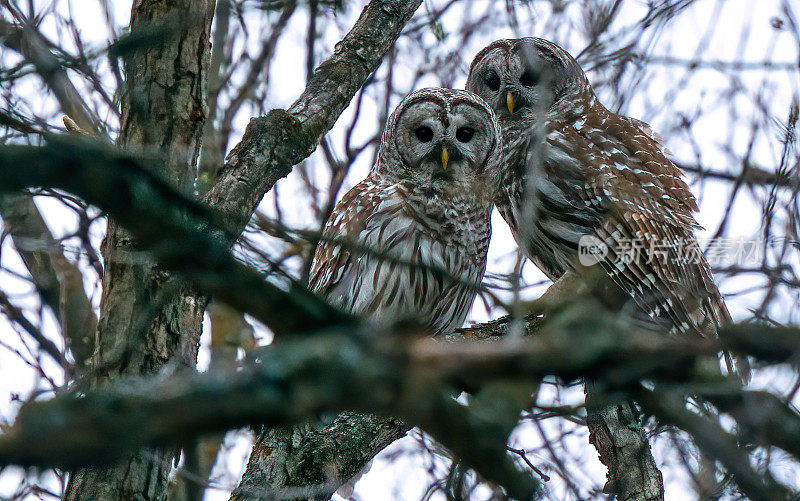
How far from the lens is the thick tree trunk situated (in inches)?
146

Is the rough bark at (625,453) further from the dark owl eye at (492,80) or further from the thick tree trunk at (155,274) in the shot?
the dark owl eye at (492,80)

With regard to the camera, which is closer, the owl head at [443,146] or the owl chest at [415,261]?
the owl chest at [415,261]

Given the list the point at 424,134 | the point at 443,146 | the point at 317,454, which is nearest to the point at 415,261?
the point at 443,146

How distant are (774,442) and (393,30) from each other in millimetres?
4721

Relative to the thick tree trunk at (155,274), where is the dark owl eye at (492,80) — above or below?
above

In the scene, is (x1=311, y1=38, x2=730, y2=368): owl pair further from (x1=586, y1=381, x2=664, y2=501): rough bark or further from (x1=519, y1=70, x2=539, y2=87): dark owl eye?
(x1=586, y1=381, x2=664, y2=501): rough bark

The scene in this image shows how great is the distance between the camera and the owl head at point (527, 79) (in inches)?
243

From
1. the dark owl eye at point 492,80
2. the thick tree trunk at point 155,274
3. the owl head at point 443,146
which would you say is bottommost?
the thick tree trunk at point 155,274

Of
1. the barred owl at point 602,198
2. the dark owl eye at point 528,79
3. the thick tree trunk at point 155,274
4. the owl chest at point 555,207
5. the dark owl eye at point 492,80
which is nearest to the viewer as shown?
the thick tree trunk at point 155,274

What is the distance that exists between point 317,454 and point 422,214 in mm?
1730

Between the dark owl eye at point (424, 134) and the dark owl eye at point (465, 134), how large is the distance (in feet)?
0.62
